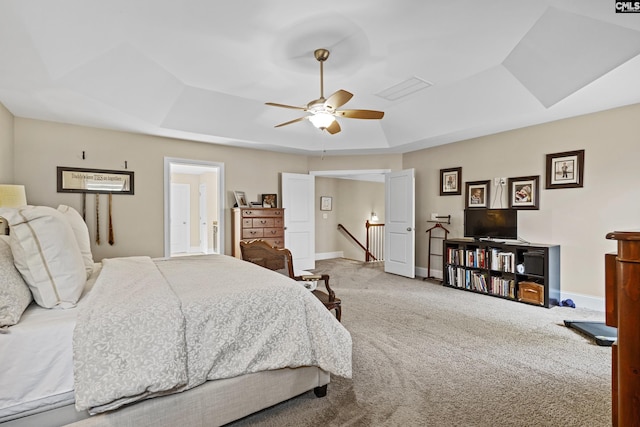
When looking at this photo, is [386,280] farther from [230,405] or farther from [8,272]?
[8,272]

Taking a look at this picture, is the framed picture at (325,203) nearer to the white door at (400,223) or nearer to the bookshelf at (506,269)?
the white door at (400,223)

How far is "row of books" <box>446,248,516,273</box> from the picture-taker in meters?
4.32

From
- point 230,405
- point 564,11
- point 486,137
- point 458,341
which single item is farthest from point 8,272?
point 486,137

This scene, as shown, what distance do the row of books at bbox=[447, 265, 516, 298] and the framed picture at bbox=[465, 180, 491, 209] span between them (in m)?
1.07

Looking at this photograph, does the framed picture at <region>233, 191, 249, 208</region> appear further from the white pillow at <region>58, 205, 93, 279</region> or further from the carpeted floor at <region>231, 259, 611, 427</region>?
the white pillow at <region>58, 205, 93, 279</region>

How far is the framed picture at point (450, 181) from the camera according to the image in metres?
5.36

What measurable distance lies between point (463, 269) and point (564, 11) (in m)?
3.43

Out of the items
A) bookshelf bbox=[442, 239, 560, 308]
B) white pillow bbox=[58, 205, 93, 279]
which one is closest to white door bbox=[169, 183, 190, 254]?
white pillow bbox=[58, 205, 93, 279]

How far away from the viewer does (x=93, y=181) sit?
4500mm

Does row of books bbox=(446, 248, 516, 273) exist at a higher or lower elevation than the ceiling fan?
lower

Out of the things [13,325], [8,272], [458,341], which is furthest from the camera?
[458,341]

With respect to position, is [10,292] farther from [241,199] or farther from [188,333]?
[241,199]

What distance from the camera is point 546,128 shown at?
429 centimetres

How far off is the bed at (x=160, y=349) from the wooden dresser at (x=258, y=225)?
10.6ft
